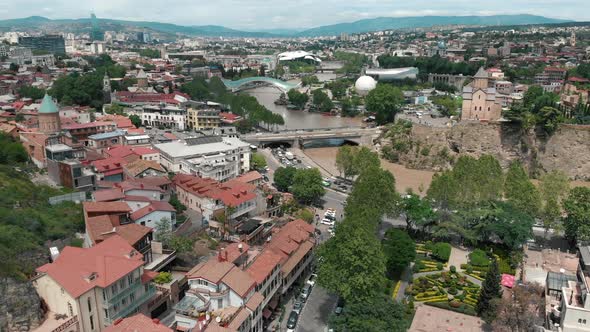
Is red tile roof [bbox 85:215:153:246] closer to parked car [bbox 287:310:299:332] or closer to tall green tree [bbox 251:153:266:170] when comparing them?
parked car [bbox 287:310:299:332]

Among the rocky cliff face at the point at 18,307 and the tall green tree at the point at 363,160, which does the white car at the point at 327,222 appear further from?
the rocky cliff face at the point at 18,307

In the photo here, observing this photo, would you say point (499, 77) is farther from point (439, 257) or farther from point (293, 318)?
point (293, 318)

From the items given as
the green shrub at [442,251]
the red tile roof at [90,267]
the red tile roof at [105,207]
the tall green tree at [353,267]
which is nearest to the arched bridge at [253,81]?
the green shrub at [442,251]

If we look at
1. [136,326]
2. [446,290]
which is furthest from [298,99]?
[136,326]

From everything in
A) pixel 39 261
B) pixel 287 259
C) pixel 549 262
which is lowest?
pixel 549 262

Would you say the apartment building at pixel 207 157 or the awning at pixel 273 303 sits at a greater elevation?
the apartment building at pixel 207 157

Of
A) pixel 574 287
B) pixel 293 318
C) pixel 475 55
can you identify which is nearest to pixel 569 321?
pixel 574 287
